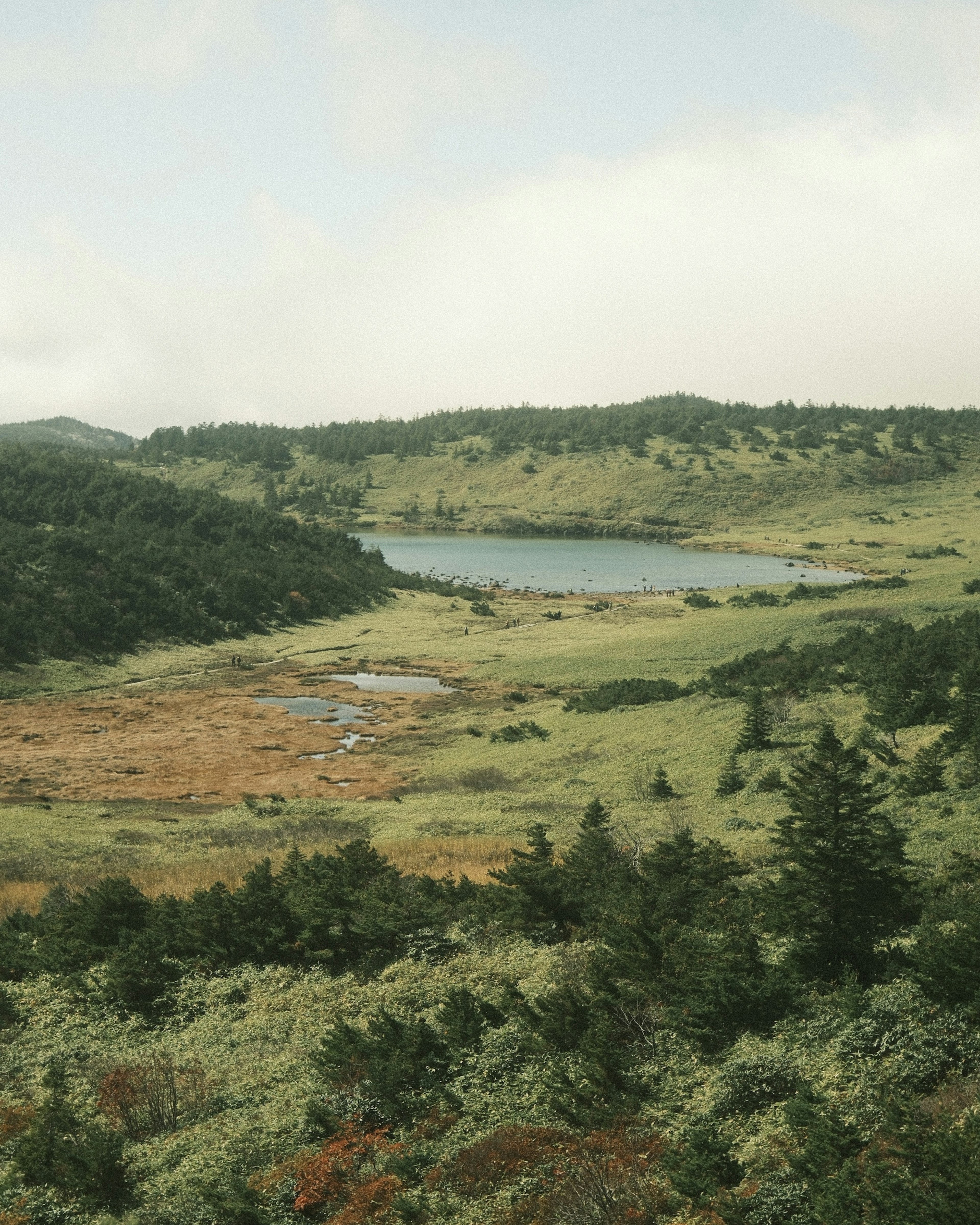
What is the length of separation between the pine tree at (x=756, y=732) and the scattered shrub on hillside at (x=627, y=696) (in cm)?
1075

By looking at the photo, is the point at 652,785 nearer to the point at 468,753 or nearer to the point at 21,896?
the point at 468,753

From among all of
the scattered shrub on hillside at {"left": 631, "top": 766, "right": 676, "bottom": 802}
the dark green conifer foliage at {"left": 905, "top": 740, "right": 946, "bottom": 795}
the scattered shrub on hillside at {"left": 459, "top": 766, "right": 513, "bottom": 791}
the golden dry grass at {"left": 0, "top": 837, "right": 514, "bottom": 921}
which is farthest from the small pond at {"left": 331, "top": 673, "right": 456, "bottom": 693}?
the dark green conifer foliage at {"left": 905, "top": 740, "right": 946, "bottom": 795}

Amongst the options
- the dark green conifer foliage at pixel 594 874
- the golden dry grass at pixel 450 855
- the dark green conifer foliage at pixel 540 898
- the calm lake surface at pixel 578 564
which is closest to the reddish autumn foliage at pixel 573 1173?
the dark green conifer foliage at pixel 594 874

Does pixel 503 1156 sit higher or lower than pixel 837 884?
lower

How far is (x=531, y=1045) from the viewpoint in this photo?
13.9m

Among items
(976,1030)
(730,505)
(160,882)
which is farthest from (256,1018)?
(730,505)

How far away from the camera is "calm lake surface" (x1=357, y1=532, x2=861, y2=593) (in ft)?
378

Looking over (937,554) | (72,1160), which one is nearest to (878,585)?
(937,554)

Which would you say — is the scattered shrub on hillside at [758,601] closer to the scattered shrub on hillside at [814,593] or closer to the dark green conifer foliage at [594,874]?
the scattered shrub on hillside at [814,593]

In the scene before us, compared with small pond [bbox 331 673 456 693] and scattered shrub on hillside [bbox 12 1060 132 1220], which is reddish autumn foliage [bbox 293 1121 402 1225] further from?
small pond [bbox 331 673 456 693]

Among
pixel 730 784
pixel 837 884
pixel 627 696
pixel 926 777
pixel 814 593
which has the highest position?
pixel 814 593

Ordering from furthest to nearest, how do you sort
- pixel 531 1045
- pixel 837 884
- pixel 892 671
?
1. pixel 892 671
2. pixel 837 884
3. pixel 531 1045

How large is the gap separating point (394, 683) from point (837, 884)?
53.7 meters

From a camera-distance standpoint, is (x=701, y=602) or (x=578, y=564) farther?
(x=578, y=564)
